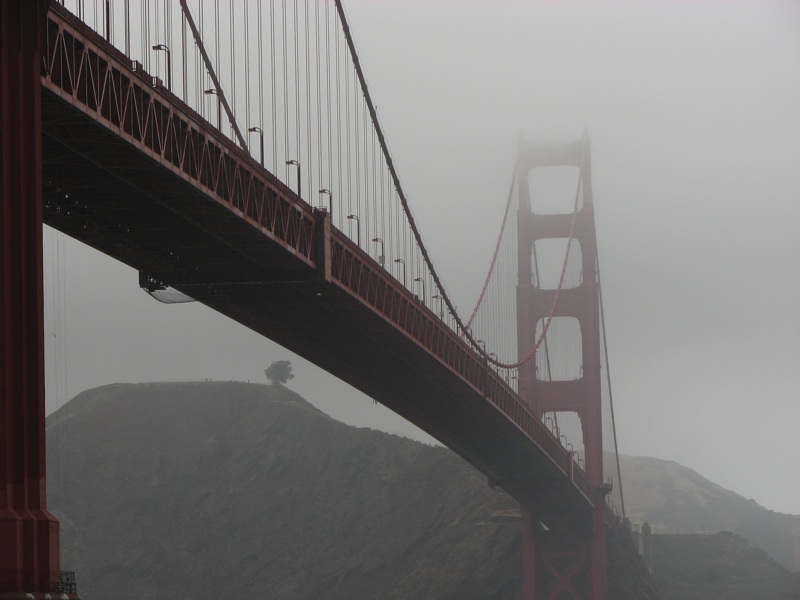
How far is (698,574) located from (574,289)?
23105 mm

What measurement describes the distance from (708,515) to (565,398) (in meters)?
103

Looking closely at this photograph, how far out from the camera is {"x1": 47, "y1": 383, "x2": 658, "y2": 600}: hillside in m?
88.7

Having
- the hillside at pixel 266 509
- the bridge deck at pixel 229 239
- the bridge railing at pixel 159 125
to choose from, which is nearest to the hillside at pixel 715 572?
the hillside at pixel 266 509

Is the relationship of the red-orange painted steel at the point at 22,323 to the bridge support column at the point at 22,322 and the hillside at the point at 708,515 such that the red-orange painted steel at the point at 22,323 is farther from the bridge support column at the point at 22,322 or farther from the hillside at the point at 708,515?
the hillside at the point at 708,515

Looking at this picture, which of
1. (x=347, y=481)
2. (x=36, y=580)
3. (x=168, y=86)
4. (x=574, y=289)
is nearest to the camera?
(x=36, y=580)

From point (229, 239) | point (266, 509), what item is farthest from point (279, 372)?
point (229, 239)

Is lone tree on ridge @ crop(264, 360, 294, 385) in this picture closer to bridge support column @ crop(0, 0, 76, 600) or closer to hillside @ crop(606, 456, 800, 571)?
hillside @ crop(606, 456, 800, 571)

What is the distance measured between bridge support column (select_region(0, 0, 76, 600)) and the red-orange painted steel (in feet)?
0.05

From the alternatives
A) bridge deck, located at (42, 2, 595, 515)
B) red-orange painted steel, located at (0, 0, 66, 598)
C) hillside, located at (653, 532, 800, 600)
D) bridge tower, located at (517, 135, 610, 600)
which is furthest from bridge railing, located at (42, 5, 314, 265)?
hillside, located at (653, 532, 800, 600)

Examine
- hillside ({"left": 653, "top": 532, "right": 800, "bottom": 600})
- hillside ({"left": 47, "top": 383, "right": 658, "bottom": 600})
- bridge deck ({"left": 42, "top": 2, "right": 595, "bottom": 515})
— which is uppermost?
bridge deck ({"left": 42, "top": 2, "right": 595, "bottom": 515})

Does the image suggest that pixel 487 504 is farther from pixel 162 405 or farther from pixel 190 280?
pixel 190 280

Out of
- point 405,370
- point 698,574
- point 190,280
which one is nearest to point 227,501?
point 698,574

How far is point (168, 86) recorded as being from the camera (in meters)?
31.1

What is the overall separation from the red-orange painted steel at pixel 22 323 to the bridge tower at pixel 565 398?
5420 centimetres
